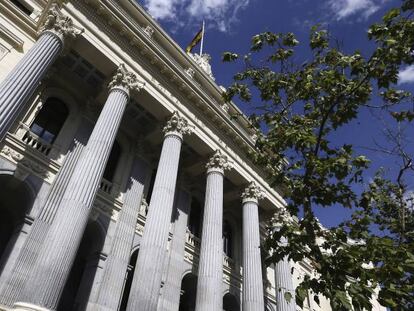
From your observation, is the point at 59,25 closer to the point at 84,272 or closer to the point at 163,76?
the point at 163,76

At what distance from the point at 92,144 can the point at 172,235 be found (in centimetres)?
669

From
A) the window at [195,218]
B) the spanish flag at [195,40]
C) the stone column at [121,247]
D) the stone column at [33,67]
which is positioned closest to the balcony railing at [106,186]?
the stone column at [121,247]

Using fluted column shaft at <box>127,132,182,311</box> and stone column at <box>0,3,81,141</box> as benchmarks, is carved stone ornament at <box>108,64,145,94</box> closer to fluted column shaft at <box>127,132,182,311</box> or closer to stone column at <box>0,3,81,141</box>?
stone column at <box>0,3,81,141</box>

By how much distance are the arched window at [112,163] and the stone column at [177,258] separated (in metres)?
3.82

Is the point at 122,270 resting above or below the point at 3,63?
below

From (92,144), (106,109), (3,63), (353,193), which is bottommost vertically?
(353,193)

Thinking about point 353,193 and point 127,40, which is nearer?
point 353,193

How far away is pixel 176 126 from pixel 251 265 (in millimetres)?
7220

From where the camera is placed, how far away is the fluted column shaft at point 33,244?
10016 millimetres

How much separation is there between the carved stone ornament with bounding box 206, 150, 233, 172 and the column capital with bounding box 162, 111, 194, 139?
2258mm

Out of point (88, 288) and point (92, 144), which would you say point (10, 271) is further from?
point (92, 144)

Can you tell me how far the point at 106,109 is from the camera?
42.3 ft

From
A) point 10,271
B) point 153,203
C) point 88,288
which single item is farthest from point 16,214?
point 153,203

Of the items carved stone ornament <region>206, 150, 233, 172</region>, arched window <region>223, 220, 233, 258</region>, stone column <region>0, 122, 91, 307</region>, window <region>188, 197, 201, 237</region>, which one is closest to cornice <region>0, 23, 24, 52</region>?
stone column <region>0, 122, 91, 307</region>
